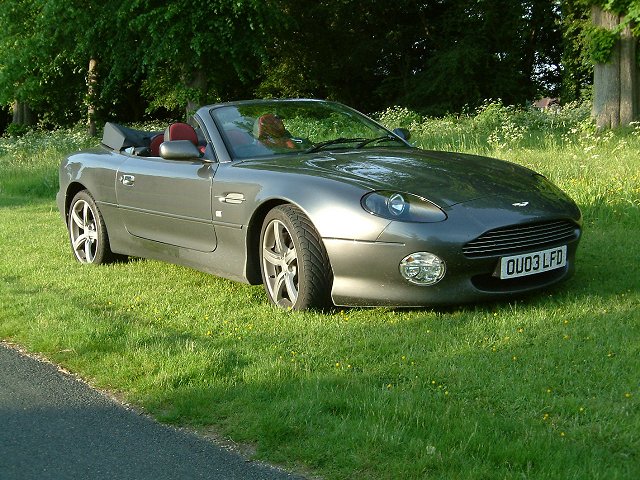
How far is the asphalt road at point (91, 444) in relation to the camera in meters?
3.53

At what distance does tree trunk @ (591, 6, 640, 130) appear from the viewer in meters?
17.4

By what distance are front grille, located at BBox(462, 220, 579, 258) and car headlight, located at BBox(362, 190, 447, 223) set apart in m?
0.26

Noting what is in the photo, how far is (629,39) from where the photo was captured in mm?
17781

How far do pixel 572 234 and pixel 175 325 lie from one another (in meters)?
2.58

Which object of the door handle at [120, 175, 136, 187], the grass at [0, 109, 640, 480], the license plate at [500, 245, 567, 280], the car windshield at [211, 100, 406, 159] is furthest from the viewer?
the door handle at [120, 175, 136, 187]

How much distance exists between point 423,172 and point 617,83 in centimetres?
1329

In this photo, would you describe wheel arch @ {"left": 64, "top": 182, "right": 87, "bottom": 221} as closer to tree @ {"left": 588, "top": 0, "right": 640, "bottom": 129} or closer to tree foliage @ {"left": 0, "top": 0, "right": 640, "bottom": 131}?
tree @ {"left": 588, "top": 0, "right": 640, "bottom": 129}

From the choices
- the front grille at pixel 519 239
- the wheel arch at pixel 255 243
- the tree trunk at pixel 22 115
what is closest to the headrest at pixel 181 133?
the wheel arch at pixel 255 243

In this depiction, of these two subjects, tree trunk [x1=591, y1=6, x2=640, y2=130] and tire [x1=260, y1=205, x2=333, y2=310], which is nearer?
tire [x1=260, y1=205, x2=333, y2=310]

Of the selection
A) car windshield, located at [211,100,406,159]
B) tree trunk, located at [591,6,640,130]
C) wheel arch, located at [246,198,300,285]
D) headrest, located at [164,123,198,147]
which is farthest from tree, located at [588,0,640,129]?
wheel arch, located at [246,198,300,285]

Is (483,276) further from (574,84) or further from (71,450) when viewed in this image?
(574,84)

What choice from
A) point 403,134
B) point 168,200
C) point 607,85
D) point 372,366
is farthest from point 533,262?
point 607,85

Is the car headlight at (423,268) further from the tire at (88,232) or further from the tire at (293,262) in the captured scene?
the tire at (88,232)

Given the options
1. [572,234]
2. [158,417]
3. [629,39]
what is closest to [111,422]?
[158,417]
